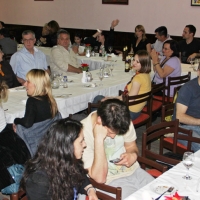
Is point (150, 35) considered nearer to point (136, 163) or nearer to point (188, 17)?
point (188, 17)

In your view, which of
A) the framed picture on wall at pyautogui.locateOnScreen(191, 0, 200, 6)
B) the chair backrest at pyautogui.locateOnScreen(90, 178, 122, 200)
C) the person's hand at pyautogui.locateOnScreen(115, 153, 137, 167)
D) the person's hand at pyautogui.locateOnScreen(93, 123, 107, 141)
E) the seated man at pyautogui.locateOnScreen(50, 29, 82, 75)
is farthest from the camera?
the framed picture on wall at pyautogui.locateOnScreen(191, 0, 200, 6)

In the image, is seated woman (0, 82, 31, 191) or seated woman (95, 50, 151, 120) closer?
seated woman (0, 82, 31, 191)

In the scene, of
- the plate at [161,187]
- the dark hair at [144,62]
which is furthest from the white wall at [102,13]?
the plate at [161,187]

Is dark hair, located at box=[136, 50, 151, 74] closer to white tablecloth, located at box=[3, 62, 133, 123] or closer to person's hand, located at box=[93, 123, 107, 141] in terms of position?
white tablecloth, located at box=[3, 62, 133, 123]

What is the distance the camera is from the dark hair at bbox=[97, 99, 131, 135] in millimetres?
2188

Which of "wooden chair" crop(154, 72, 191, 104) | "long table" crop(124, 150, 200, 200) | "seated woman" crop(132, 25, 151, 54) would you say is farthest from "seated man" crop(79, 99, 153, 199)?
"seated woman" crop(132, 25, 151, 54)

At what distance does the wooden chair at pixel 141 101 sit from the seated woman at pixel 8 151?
127 centimetres

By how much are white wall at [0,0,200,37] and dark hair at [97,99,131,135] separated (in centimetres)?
583

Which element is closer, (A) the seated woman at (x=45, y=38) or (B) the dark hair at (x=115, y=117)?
(B) the dark hair at (x=115, y=117)

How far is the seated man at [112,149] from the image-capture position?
2.21 metres

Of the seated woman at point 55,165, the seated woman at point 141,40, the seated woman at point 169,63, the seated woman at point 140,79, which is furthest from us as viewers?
the seated woman at point 141,40

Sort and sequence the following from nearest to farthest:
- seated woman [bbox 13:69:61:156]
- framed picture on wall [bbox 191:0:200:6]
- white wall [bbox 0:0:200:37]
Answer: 1. seated woman [bbox 13:69:61:156]
2. framed picture on wall [bbox 191:0:200:6]
3. white wall [bbox 0:0:200:37]

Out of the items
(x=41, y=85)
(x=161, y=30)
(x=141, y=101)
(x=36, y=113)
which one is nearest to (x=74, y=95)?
(x=141, y=101)

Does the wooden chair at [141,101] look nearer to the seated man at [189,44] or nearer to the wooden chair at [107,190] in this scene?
the wooden chair at [107,190]
